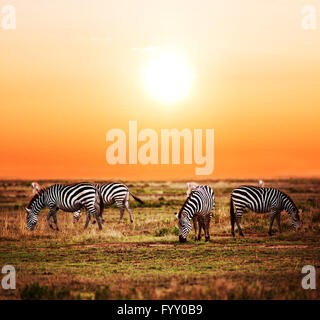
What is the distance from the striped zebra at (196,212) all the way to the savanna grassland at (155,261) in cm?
39

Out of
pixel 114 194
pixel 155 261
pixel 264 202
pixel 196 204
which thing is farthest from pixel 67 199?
pixel 155 261

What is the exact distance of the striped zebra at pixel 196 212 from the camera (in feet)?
52.3

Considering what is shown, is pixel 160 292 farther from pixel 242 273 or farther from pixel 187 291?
pixel 242 273

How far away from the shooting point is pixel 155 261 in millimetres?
13023

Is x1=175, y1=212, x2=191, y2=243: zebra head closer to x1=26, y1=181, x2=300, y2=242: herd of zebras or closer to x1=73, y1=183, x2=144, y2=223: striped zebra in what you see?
x1=26, y1=181, x2=300, y2=242: herd of zebras

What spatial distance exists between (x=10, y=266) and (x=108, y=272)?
2524 mm

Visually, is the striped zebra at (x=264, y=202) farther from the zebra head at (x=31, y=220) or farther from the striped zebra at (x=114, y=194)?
the zebra head at (x=31, y=220)

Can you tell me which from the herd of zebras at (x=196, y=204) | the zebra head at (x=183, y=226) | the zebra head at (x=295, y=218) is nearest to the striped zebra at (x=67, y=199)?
the herd of zebras at (x=196, y=204)

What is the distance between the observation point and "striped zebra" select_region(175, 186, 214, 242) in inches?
628

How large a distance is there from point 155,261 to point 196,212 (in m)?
3.72

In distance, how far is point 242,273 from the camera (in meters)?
11.5

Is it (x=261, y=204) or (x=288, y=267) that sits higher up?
(x=261, y=204)

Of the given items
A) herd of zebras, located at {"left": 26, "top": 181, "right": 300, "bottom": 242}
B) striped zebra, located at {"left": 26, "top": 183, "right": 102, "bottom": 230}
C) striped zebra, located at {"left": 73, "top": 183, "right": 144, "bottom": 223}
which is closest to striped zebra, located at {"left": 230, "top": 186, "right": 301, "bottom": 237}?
herd of zebras, located at {"left": 26, "top": 181, "right": 300, "bottom": 242}
